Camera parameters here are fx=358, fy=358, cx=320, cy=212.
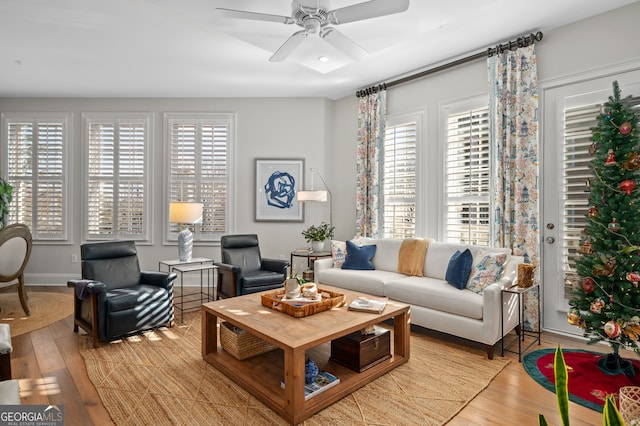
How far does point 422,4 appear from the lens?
10.2 feet

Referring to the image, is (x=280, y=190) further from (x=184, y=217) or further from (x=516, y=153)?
(x=516, y=153)

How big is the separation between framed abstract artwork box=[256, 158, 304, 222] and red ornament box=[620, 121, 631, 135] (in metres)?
4.06

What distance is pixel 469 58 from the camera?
165 inches

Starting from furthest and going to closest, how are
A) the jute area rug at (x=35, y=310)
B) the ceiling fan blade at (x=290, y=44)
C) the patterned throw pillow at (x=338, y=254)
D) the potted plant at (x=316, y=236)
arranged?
1. the potted plant at (x=316, y=236)
2. the patterned throw pillow at (x=338, y=254)
3. the jute area rug at (x=35, y=310)
4. the ceiling fan blade at (x=290, y=44)

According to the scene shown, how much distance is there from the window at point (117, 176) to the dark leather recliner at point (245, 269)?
1932 mm

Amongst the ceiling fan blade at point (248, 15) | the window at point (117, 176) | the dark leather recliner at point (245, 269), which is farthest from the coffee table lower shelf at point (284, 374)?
the window at point (117, 176)

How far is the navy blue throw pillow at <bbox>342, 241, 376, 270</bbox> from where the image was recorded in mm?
4574

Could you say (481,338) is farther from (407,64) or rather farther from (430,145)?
(407,64)

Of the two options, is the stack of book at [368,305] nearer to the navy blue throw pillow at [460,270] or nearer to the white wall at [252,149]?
the navy blue throw pillow at [460,270]

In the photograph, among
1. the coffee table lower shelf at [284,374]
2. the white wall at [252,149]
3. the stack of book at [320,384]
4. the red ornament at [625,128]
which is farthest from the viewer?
the white wall at [252,149]

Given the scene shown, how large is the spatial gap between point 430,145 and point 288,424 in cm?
373

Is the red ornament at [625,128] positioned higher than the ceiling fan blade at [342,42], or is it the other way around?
the ceiling fan blade at [342,42]

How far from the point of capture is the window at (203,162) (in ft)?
19.2

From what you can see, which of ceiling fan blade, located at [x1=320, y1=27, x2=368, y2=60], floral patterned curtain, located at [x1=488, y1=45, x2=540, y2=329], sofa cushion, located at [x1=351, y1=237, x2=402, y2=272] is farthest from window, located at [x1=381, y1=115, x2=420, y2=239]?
ceiling fan blade, located at [x1=320, y1=27, x2=368, y2=60]
